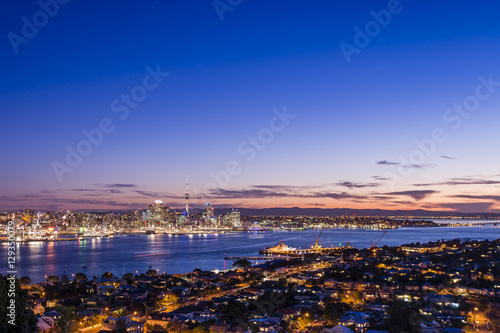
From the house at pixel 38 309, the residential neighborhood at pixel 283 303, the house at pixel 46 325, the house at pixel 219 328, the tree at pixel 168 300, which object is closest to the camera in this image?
the house at pixel 219 328

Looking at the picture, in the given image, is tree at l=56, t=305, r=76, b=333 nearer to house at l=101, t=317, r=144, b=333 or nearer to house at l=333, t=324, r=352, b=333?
house at l=101, t=317, r=144, b=333

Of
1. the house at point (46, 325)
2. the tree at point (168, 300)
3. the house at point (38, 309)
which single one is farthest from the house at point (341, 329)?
the house at point (38, 309)

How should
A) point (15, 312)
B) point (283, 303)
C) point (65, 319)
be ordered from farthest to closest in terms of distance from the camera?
point (283, 303) < point (65, 319) < point (15, 312)

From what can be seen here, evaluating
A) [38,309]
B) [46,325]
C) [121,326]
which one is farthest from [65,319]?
[38,309]

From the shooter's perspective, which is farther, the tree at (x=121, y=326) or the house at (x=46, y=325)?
the house at (x=46, y=325)

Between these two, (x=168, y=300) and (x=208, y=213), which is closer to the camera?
(x=168, y=300)

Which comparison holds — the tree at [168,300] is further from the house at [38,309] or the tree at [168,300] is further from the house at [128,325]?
the house at [38,309]

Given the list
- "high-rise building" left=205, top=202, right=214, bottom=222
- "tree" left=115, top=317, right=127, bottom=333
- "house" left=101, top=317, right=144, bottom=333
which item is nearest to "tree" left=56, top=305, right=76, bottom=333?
"house" left=101, top=317, right=144, bottom=333

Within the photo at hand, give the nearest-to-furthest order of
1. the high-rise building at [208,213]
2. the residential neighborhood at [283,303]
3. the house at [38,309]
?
the residential neighborhood at [283,303] < the house at [38,309] < the high-rise building at [208,213]

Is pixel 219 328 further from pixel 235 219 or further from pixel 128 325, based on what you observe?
pixel 235 219

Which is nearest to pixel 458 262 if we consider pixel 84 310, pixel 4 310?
pixel 84 310

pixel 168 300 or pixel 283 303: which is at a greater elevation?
pixel 283 303

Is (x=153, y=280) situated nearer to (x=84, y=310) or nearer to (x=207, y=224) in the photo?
(x=84, y=310)
